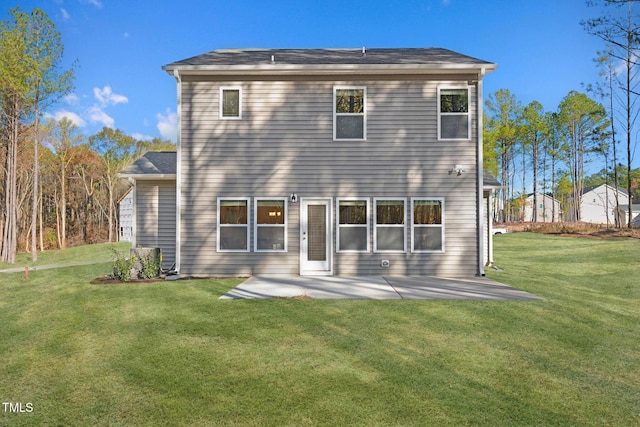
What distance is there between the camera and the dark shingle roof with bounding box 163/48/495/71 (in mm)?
8828

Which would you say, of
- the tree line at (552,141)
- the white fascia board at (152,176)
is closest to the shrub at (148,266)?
the white fascia board at (152,176)

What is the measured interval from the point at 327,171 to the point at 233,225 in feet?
9.78

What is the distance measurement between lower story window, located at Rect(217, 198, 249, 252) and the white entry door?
1.55 m

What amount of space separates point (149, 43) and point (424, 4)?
1337 centimetres

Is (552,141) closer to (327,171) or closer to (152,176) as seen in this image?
(327,171)

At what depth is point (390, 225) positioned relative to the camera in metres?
8.93

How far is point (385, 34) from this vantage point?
17188 millimetres

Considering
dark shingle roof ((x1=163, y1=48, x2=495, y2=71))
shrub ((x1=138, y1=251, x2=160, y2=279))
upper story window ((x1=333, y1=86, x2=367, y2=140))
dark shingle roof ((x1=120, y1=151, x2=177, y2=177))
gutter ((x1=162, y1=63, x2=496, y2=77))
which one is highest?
dark shingle roof ((x1=163, y1=48, x2=495, y2=71))

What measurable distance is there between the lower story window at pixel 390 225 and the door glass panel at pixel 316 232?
4.67 feet

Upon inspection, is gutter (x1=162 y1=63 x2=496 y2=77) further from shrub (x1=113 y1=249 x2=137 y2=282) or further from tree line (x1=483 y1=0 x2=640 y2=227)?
tree line (x1=483 y1=0 x2=640 y2=227)

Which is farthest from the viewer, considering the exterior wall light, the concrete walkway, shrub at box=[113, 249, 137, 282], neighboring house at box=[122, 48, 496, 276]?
neighboring house at box=[122, 48, 496, 276]

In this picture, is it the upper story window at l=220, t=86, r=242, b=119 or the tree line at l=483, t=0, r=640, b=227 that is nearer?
the upper story window at l=220, t=86, r=242, b=119

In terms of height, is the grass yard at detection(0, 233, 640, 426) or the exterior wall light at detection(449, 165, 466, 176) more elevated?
the exterior wall light at detection(449, 165, 466, 176)

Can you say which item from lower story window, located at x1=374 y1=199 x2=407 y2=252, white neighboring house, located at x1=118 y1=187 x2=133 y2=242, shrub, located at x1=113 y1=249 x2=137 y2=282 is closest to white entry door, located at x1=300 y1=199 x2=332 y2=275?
lower story window, located at x1=374 y1=199 x2=407 y2=252
